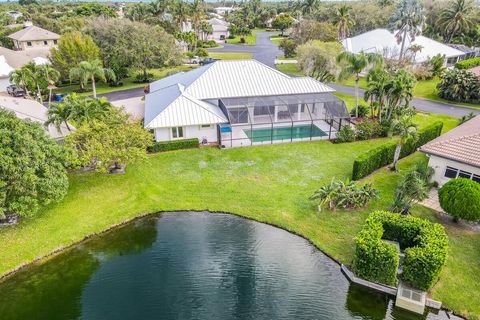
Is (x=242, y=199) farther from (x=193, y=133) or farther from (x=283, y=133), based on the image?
(x=283, y=133)

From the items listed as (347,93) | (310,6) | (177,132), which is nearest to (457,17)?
(347,93)

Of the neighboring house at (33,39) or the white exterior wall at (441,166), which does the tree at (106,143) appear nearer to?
the white exterior wall at (441,166)

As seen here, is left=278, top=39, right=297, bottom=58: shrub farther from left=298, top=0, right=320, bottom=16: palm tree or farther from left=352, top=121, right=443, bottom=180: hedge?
left=352, top=121, right=443, bottom=180: hedge

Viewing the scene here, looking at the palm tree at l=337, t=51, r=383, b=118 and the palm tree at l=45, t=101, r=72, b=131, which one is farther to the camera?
the palm tree at l=337, t=51, r=383, b=118

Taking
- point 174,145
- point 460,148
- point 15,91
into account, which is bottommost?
point 174,145

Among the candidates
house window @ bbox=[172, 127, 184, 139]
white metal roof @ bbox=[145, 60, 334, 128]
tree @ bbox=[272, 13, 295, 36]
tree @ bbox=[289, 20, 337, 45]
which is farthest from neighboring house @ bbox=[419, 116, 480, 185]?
tree @ bbox=[272, 13, 295, 36]

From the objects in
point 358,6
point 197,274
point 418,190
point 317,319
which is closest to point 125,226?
point 197,274
